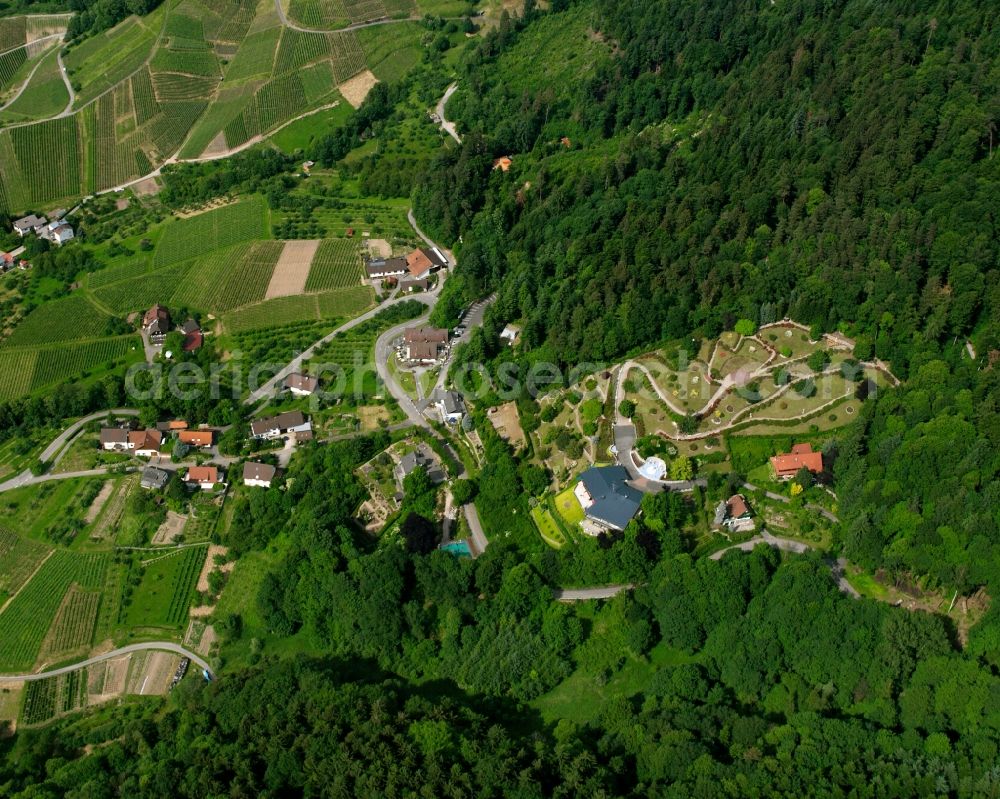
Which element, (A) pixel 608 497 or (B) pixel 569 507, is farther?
(B) pixel 569 507

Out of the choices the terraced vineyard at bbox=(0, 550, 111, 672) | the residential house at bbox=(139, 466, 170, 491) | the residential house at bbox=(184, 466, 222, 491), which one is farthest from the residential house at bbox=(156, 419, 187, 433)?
the terraced vineyard at bbox=(0, 550, 111, 672)

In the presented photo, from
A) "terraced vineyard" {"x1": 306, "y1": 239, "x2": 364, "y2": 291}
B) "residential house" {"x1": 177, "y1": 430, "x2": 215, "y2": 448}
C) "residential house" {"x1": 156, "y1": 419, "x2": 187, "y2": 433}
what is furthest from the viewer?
"terraced vineyard" {"x1": 306, "y1": 239, "x2": 364, "y2": 291}

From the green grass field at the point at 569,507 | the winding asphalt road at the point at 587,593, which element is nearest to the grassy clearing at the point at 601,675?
the winding asphalt road at the point at 587,593

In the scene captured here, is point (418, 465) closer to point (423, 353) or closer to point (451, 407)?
point (451, 407)

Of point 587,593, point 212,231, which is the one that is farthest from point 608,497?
point 212,231

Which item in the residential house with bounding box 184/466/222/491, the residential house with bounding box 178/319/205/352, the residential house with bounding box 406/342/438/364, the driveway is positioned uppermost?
the driveway

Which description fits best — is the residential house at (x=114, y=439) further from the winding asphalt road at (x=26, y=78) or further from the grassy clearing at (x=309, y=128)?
the winding asphalt road at (x=26, y=78)

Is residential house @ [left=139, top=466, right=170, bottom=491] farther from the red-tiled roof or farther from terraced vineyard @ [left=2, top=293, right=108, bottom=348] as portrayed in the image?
terraced vineyard @ [left=2, top=293, right=108, bottom=348]
